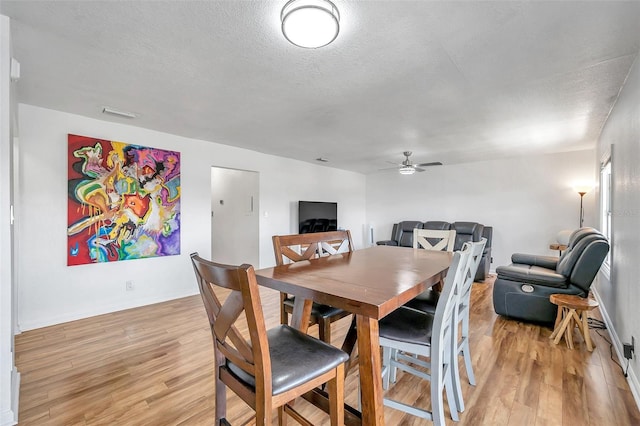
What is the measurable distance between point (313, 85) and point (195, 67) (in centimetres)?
92

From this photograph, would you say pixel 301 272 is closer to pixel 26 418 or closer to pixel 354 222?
pixel 26 418

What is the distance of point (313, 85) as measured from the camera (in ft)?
7.97

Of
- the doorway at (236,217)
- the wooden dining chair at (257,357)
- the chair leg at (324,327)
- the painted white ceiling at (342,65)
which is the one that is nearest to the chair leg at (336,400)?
the wooden dining chair at (257,357)

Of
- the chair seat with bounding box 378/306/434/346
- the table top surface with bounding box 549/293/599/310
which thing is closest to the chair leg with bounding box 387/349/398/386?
the chair seat with bounding box 378/306/434/346

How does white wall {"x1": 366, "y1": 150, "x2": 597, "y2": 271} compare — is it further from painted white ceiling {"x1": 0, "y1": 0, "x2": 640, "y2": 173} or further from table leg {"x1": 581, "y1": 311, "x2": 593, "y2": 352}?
table leg {"x1": 581, "y1": 311, "x2": 593, "y2": 352}

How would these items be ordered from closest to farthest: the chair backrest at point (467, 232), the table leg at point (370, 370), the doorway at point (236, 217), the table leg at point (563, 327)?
1. the table leg at point (370, 370)
2. the table leg at point (563, 327)
3. the doorway at point (236, 217)
4. the chair backrest at point (467, 232)

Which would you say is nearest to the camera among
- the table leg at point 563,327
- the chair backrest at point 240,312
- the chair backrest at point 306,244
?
the chair backrest at point 240,312

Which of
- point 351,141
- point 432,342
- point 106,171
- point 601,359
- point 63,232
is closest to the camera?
point 432,342

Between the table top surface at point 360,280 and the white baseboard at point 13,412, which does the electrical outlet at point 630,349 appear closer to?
the table top surface at point 360,280

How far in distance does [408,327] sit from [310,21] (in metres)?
1.70

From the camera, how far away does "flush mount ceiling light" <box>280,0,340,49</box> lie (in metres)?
1.42

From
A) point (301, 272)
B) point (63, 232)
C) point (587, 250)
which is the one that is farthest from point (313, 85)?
point (63, 232)

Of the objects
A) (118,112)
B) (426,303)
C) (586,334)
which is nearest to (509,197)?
(586,334)

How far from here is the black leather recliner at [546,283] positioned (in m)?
2.67
